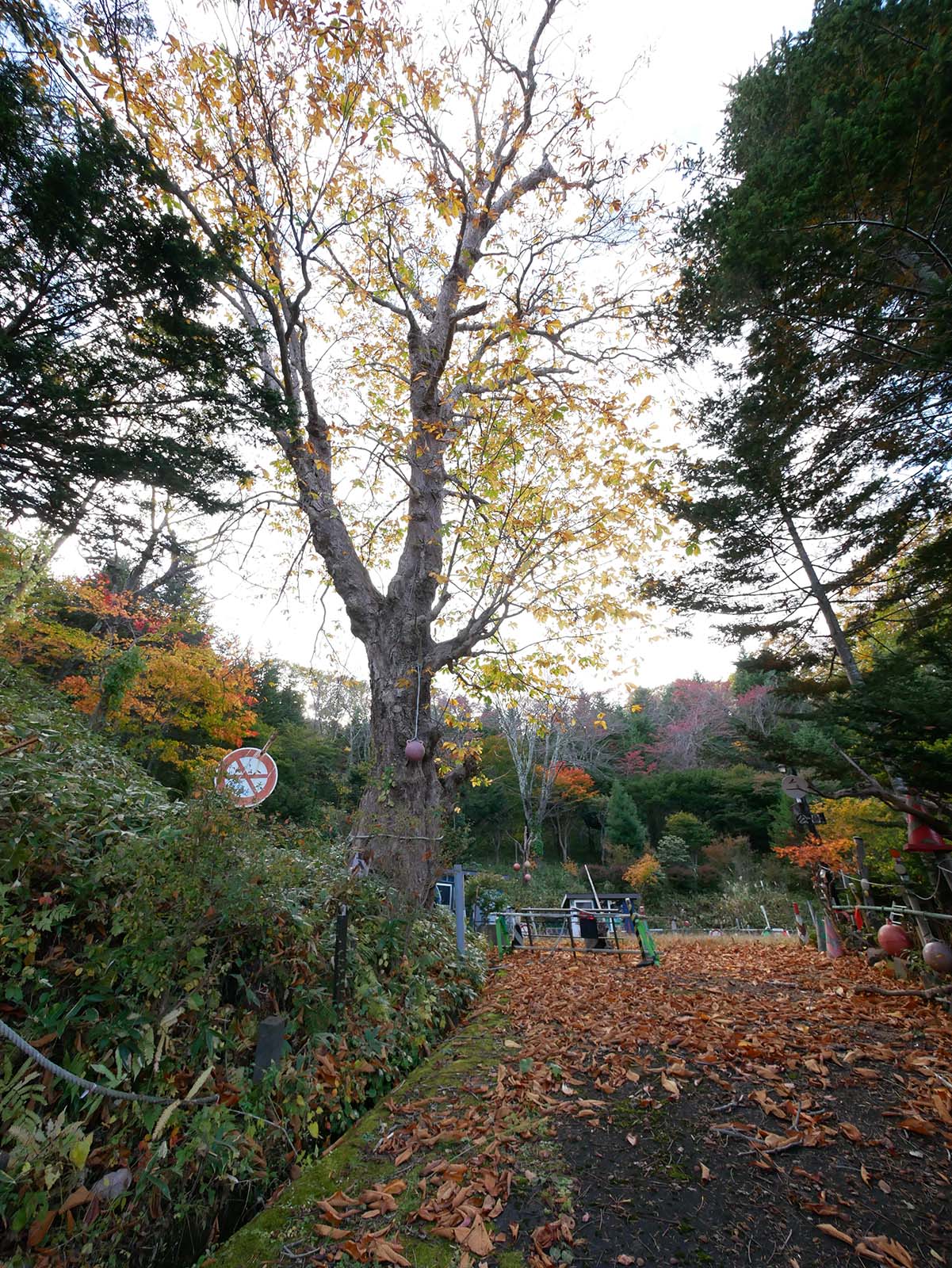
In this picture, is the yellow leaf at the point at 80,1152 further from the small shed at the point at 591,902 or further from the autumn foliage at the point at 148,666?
the autumn foliage at the point at 148,666

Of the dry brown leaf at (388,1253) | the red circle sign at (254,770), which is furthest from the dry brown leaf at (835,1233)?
the red circle sign at (254,770)

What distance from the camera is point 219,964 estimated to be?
9.39ft

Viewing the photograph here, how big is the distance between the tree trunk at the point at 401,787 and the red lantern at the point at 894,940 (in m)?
4.36

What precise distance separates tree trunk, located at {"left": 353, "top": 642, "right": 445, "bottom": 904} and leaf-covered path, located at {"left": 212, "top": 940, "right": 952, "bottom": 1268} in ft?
5.06

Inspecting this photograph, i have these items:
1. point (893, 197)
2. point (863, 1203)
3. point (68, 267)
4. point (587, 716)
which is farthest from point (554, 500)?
point (587, 716)

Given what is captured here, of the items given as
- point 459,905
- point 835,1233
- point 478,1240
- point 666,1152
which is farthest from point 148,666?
point 835,1233

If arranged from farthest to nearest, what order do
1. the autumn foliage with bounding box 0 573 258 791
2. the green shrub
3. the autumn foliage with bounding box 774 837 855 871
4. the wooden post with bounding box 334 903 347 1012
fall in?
the autumn foliage with bounding box 0 573 258 791, the autumn foliage with bounding box 774 837 855 871, the wooden post with bounding box 334 903 347 1012, the green shrub

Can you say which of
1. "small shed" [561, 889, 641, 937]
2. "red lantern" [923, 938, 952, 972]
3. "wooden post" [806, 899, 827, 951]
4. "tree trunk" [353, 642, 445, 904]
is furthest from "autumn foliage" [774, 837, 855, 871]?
"tree trunk" [353, 642, 445, 904]

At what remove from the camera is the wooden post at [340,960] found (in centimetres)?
343

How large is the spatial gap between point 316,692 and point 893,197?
2393 cm

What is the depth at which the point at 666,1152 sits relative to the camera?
2.52 m

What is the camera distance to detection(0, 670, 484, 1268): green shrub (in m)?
1.92

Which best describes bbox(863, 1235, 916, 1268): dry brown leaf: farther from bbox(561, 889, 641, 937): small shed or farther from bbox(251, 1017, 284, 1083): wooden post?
bbox(561, 889, 641, 937): small shed

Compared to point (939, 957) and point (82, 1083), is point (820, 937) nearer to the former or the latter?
point (939, 957)
